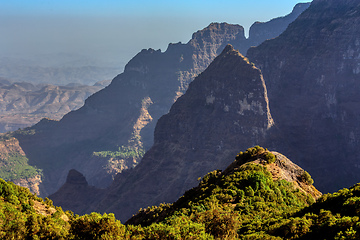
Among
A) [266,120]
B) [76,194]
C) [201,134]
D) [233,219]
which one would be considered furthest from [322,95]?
[233,219]

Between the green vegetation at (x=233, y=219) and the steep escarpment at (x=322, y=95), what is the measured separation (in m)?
121

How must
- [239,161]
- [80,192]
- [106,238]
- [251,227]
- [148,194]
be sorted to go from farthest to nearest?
[80,192], [148,194], [239,161], [251,227], [106,238]

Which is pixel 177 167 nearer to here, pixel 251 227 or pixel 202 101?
pixel 202 101

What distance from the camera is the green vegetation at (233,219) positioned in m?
21.2

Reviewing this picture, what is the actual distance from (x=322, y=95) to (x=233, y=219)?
6593 inches

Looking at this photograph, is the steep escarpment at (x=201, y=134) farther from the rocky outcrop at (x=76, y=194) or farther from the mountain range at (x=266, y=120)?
the rocky outcrop at (x=76, y=194)

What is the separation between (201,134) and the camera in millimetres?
171875

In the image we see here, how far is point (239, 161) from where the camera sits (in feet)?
155

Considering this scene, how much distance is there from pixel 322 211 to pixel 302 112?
162 meters

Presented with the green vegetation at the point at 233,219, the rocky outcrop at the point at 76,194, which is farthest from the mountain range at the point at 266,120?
the green vegetation at the point at 233,219

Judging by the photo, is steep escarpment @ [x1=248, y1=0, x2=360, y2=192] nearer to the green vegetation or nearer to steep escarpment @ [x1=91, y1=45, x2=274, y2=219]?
steep escarpment @ [x1=91, y1=45, x2=274, y2=219]

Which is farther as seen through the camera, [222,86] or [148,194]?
[222,86]

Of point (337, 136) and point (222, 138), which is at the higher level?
point (337, 136)

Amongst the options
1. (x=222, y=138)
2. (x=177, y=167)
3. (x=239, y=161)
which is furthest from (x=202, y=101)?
(x=239, y=161)
